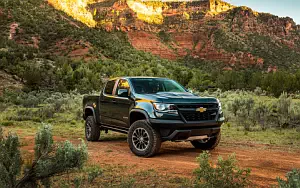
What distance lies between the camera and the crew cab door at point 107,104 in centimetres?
944

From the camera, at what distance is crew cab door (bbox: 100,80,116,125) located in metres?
9.44

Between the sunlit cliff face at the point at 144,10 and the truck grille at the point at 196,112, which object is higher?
the sunlit cliff face at the point at 144,10

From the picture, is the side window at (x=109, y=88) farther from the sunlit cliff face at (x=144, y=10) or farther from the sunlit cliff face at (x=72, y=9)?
the sunlit cliff face at (x=144, y=10)

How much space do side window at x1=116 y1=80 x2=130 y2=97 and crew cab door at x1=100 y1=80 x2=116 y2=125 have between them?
0.33 meters

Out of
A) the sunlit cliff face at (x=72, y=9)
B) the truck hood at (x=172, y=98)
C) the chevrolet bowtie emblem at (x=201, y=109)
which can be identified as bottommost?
the chevrolet bowtie emblem at (x=201, y=109)

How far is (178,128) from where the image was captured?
7648 mm

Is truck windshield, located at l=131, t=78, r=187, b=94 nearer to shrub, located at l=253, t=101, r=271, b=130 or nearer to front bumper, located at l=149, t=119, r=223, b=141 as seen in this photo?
front bumper, located at l=149, t=119, r=223, b=141

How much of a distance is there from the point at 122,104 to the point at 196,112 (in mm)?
2157

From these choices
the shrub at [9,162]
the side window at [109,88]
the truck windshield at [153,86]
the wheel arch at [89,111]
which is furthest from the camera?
the wheel arch at [89,111]

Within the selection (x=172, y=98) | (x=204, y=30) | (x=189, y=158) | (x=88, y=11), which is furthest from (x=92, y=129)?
(x=204, y=30)

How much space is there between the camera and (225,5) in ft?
456

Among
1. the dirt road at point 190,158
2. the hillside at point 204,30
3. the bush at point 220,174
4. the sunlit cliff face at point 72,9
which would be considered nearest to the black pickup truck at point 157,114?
the dirt road at point 190,158

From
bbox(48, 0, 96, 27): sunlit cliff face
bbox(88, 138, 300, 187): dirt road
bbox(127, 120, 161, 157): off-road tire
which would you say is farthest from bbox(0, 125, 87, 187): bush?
bbox(48, 0, 96, 27): sunlit cliff face

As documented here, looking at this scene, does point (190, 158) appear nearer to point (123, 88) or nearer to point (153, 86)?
point (153, 86)
